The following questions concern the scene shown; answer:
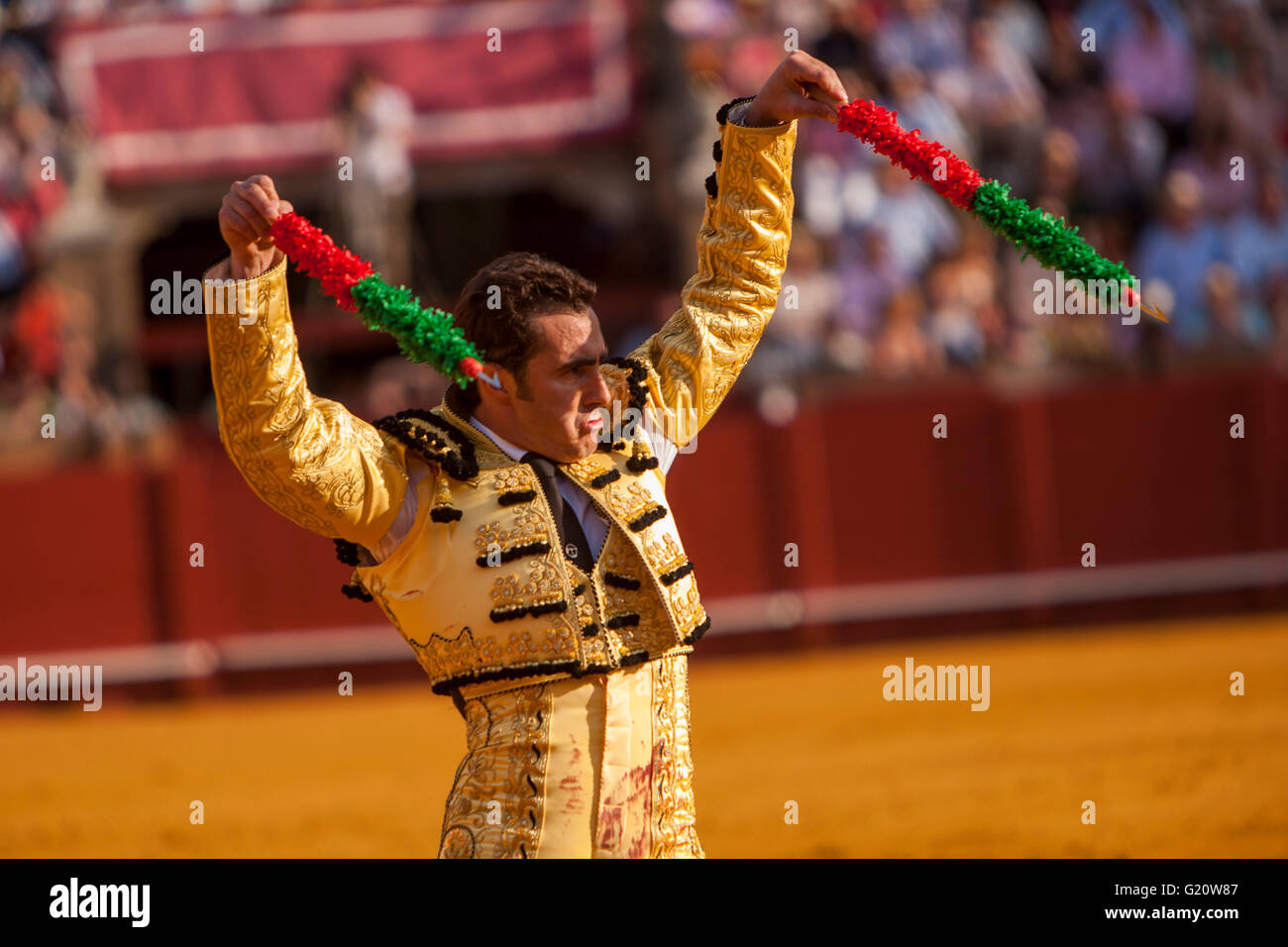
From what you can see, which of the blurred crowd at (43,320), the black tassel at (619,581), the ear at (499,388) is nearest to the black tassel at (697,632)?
the black tassel at (619,581)

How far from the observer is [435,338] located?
2.48m

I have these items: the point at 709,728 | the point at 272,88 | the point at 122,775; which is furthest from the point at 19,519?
the point at 709,728

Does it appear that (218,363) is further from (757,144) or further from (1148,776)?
(1148,776)

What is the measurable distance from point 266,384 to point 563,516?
1.75 feet

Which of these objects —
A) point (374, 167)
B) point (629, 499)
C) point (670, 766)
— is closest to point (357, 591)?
point (629, 499)

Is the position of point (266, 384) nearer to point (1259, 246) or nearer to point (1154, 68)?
point (1259, 246)

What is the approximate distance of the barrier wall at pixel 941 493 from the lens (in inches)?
353

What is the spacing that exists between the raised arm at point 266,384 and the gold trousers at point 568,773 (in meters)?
0.41

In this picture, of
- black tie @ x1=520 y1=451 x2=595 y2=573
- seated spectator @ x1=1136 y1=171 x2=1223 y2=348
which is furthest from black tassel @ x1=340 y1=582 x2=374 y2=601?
seated spectator @ x1=1136 y1=171 x2=1223 y2=348

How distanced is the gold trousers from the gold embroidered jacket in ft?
0.13

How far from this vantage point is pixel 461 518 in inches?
103

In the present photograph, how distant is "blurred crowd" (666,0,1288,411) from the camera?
9234 mm

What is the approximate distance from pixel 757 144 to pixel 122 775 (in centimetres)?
531

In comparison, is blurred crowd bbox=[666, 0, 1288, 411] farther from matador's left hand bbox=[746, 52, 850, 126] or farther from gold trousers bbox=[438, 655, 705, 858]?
gold trousers bbox=[438, 655, 705, 858]
